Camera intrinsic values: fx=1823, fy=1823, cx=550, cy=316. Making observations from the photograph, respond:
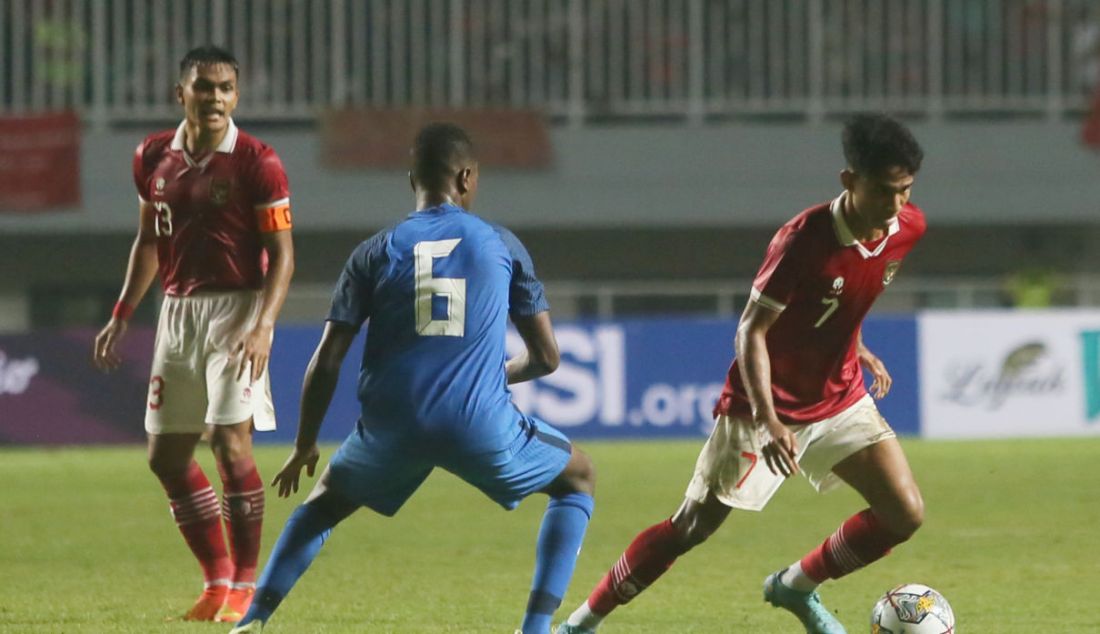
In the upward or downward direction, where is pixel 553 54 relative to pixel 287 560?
upward

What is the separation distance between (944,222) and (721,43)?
140 inches

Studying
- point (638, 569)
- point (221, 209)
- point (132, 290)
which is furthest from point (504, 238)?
point (132, 290)

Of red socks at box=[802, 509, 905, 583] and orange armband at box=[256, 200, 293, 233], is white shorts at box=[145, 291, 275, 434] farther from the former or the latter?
red socks at box=[802, 509, 905, 583]

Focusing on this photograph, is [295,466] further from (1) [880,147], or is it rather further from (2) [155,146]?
(2) [155,146]

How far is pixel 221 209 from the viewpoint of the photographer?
6633 mm

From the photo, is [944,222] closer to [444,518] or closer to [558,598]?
Answer: [444,518]

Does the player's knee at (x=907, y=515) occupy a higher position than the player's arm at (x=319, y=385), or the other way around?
the player's arm at (x=319, y=385)

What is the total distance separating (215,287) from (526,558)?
2.73 metres

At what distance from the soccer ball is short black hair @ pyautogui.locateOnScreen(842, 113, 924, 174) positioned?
54.3 inches

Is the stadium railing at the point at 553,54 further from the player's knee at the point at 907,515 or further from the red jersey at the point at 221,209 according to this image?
the player's knee at the point at 907,515

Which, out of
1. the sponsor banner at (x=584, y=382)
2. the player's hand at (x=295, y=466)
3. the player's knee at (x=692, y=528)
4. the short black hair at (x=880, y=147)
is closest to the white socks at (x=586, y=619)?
the player's knee at (x=692, y=528)

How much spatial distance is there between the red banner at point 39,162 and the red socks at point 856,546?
17.5 metres

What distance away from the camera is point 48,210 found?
22.1 metres

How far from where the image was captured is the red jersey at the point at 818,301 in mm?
5551
